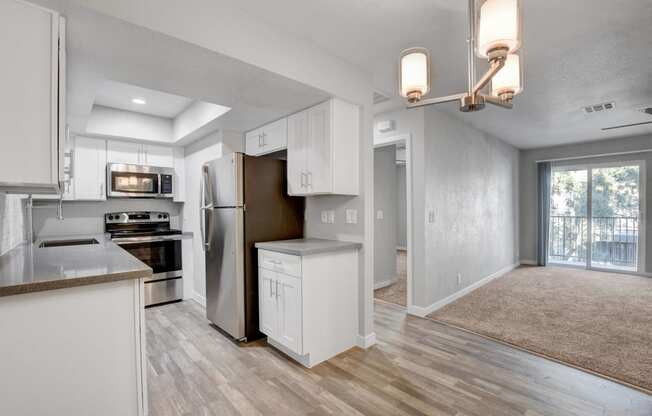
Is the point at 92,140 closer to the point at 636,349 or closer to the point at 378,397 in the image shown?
the point at 378,397

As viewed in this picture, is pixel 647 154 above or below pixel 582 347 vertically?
above

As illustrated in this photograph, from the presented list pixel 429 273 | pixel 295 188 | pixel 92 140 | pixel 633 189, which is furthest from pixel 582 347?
pixel 92 140

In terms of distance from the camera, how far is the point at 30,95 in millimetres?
1218

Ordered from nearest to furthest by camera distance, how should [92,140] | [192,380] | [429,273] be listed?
[192,380], [429,273], [92,140]

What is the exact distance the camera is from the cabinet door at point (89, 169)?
142 inches

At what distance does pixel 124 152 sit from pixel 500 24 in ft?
14.3

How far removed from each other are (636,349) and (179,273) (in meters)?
4.84

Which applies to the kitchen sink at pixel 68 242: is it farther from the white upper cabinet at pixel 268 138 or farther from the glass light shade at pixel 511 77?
the glass light shade at pixel 511 77

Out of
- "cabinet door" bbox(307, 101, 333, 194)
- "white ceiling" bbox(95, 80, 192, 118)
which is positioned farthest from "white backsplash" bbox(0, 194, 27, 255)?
"cabinet door" bbox(307, 101, 333, 194)

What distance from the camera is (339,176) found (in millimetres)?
2449

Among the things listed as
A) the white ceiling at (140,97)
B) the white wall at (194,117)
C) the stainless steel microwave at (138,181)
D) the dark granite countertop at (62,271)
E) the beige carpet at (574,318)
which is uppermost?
the white ceiling at (140,97)

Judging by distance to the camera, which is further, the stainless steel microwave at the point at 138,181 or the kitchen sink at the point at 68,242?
the stainless steel microwave at the point at 138,181

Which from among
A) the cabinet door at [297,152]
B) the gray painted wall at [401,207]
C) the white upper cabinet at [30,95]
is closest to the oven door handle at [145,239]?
the cabinet door at [297,152]

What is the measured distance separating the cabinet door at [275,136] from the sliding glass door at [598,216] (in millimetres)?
5878
